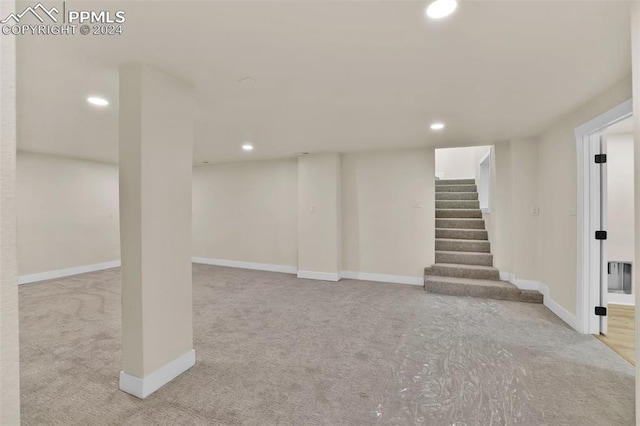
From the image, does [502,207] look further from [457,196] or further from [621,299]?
[621,299]

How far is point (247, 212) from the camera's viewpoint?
6305mm

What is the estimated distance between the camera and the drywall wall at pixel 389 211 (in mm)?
4898

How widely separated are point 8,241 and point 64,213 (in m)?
6.69

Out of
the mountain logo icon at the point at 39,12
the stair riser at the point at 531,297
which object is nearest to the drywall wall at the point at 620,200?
the stair riser at the point at 531,297

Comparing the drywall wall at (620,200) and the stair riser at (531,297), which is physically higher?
the drywall wall at (620,200)

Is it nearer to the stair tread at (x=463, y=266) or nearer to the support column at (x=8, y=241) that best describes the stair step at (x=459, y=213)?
the stair tread at (x=463, y=266)

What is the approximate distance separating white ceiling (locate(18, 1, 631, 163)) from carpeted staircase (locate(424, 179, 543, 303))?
2317 millimetres

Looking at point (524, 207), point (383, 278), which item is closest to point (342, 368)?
point (383, 278)

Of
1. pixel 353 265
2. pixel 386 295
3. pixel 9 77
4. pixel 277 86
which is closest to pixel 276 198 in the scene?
pixel 353 265

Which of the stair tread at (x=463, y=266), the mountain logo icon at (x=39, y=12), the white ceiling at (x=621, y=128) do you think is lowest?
the stair tread at (x=463, y=266)

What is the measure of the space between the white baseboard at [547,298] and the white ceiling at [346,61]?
226 centimetres

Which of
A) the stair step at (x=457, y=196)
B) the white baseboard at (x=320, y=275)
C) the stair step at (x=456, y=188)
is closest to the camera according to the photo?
the white baseboard at (x=320, y=275)

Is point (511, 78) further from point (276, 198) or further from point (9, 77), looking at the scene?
point (276, 198)

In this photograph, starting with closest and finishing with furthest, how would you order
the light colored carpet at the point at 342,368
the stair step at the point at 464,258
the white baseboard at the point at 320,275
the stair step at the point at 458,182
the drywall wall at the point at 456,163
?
the light colored carpet at the point at 342,368 < the stair step at the point at 464,258 < the white baseboard at the point at 320,275 < the stair step at the point at 458,182 < the drywall wall at the point at 456,163
